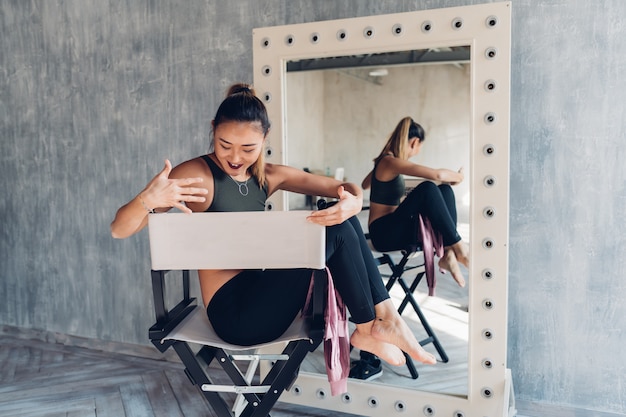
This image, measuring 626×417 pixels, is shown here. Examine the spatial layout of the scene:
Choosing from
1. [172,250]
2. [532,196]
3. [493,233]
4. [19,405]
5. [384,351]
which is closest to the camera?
[172,250]


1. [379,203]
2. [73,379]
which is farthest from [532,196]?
[73,379]

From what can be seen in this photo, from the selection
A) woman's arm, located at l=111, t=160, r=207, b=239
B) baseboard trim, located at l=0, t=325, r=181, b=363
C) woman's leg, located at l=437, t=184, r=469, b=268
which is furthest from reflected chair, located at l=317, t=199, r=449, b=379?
baseboard trim, located at l=0, t=325, r=181, b=363

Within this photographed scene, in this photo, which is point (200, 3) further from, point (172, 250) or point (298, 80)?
point (172, 250)

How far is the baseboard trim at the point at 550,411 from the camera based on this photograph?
2021 millimetres

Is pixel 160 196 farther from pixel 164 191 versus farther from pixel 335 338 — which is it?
pixel 335 338

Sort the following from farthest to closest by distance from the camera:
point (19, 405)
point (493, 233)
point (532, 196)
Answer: point (19, 405) < point (532, 196) < point (493, 233)

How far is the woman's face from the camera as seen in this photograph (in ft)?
5.16

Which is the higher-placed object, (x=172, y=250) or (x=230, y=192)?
(x=230, y=192)

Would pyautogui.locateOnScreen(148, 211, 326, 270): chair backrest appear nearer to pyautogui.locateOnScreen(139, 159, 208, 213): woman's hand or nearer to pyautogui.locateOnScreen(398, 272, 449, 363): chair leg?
pyautogui.locateOnScreen(139, 159, 208, 213): woman's hand

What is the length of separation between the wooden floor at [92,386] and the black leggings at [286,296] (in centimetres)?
83

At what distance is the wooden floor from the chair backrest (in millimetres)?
1097

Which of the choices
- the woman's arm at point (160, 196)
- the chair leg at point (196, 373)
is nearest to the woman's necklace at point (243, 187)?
the woman's arm at point (160, 196)

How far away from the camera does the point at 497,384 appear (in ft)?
6.28

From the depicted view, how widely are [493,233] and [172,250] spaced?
1.18m
